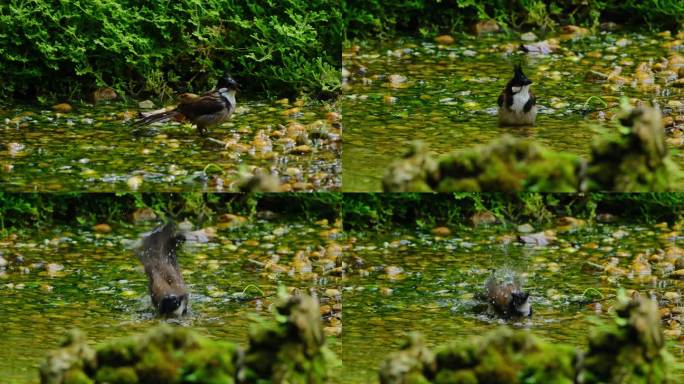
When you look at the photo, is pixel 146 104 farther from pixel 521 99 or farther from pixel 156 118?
pixel 521 99

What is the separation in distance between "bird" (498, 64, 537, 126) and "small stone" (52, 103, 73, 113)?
2.59 metres

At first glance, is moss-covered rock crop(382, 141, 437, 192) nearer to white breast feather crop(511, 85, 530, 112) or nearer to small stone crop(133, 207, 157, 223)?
white breast feather crop(511, 85, 530, 112)

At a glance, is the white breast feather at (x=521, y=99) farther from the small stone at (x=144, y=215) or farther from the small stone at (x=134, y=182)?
the small stone at (x=144, y=215)

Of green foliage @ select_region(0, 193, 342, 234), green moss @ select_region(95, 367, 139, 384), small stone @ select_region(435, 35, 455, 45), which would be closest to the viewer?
green moss @ select_region(95, 367, 139, 384)

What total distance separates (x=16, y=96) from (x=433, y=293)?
2.90 metres

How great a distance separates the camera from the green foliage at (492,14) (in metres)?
10.3

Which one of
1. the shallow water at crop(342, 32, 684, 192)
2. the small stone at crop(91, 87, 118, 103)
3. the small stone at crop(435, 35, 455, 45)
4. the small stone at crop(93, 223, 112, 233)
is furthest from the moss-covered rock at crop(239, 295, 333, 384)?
the small stone at crop(435, 35, 455, 45)

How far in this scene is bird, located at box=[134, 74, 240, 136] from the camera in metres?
8.64

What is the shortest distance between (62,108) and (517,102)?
9.02 ft

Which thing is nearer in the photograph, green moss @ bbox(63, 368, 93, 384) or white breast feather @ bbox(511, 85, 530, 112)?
green moss @ bbox(63, 368, 93, 384)

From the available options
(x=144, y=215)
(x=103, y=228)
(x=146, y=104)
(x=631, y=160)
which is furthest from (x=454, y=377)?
(x=146, y=104)

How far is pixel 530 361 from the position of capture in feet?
24.5

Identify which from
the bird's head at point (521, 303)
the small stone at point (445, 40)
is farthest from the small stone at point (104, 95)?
the bird's head at point (521, 303)

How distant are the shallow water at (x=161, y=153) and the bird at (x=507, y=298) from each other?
1.00 m
